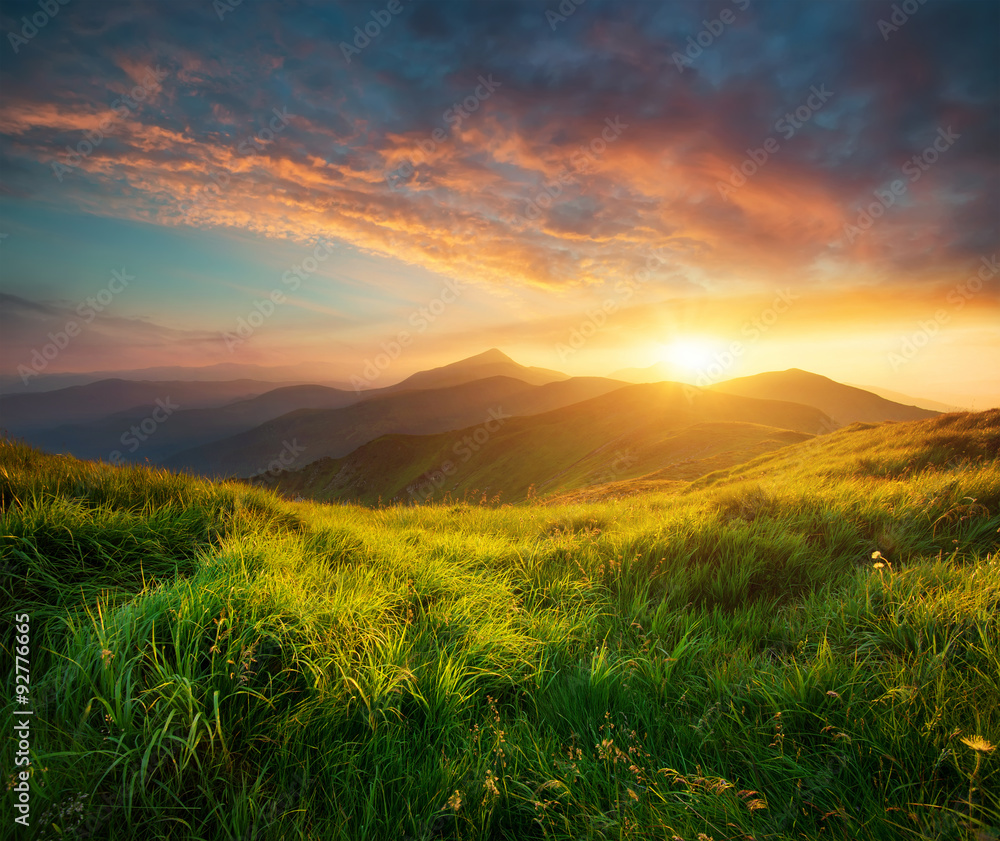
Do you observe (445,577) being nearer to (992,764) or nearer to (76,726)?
(76,726)

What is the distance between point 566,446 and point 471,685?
79.4m

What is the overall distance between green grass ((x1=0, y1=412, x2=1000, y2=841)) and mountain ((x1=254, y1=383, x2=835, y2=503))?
32358 mm

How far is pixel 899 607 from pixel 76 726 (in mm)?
5398

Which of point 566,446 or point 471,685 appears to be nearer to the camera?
point 471,685

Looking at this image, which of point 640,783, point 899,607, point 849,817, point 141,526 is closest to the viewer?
point 849,817

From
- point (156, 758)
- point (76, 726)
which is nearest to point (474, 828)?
point (156, 758)

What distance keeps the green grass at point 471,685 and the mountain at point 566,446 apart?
1274 inches

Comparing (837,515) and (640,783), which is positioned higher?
(837,515)

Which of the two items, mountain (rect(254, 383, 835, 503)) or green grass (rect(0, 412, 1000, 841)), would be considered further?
mountain (rect(254, 383, 835, 503))

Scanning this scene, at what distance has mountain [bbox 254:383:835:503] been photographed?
138ft

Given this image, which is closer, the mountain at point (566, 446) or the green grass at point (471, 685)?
the green grass at point (471, 685)

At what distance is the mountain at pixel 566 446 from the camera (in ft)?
138

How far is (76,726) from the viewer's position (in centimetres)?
243

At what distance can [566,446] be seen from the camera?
81.6m
